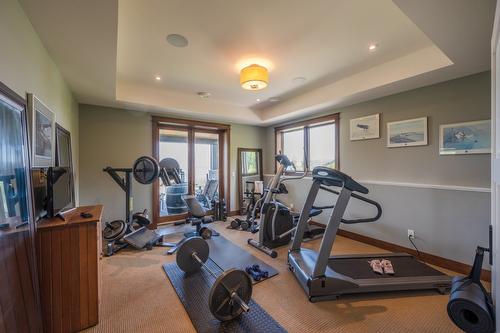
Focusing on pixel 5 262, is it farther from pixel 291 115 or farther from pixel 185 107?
pixel 291 115

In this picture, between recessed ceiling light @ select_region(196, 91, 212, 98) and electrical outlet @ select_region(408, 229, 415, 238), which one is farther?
recessed ceiling light @ select_region(196, 91, 212, 98)

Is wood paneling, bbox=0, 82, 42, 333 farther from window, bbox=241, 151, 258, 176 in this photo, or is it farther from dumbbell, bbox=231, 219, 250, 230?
window, bbox=241, 151, 258, 176

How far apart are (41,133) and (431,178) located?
468cm

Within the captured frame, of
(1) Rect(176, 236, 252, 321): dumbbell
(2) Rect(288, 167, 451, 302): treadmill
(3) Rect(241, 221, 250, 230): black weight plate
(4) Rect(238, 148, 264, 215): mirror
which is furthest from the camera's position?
(4) Rect(238, 148, 264, 215): mirror

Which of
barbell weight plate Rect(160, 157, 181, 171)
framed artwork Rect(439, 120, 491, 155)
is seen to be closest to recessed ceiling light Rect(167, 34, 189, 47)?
barbell weight plate Rect(160, 157, 181, 171)

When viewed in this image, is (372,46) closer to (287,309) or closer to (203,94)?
(203,94)

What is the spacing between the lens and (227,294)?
6.19ft

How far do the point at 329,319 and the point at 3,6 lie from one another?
10.8ft

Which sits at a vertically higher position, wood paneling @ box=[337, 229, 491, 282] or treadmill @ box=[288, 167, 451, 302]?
treadmill @ box=[288, 167, 451, 302]

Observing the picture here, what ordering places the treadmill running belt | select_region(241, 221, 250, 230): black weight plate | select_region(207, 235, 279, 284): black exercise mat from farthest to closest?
select_region(241, 221, 250, 230): black weight plate → select_region(207, 235, 279, 284): black exercise mat → the treadmill running belt

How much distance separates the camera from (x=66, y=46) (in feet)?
6.81

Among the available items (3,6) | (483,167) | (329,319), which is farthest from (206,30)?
(483,167)

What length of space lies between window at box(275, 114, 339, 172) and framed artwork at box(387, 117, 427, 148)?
1.03 meters

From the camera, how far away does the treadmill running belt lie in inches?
99.0
